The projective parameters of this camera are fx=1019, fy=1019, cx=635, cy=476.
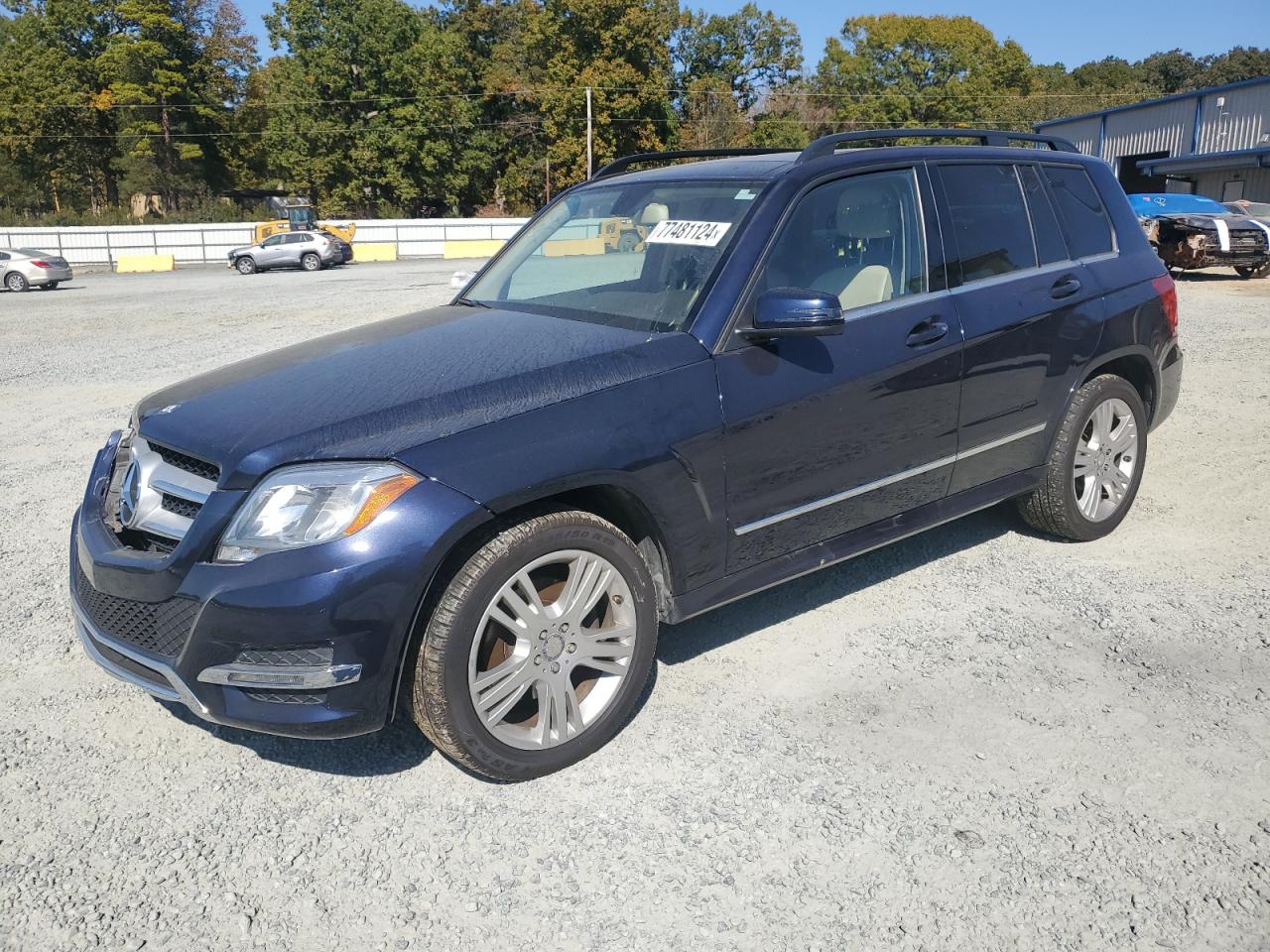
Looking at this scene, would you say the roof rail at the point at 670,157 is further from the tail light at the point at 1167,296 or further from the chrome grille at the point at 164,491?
the chrome grille at the point at 164,491

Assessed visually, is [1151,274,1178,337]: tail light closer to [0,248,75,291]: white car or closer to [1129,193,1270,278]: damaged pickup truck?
[1129,193,1270,278]: damaged pickup truck

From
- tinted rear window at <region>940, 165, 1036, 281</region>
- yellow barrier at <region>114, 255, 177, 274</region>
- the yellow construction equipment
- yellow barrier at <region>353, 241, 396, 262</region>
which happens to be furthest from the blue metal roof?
tinted rear window at <region>940, 165, 1036, 281</region>

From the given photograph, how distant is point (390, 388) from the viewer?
10.4ft

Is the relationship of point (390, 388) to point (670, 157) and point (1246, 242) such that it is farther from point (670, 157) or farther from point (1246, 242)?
point (1246, 242)

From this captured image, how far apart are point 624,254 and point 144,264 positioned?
40040mm

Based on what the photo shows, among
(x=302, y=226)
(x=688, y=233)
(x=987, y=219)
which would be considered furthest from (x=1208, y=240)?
(x=302, y=226)

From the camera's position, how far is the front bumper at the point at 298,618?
269cm

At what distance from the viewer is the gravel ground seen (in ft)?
8.32

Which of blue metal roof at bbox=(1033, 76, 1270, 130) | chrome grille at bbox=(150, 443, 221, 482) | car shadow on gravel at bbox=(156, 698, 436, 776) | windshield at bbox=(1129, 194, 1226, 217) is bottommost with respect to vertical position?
car shadow on gravel at bbox=(156, 698, 436, 776)

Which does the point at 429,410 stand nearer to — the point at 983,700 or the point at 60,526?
the point at 983,700

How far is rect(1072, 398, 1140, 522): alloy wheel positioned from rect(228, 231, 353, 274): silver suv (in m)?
34.8

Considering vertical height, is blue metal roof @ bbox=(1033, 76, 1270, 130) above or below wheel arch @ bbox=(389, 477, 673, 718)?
above

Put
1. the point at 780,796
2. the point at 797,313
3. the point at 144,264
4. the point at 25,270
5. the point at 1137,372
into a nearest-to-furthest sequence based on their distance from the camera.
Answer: the point at 780,796 → the point at 797,313 → the point at 1137,372 → the point at 25,270 → the point at 144,264

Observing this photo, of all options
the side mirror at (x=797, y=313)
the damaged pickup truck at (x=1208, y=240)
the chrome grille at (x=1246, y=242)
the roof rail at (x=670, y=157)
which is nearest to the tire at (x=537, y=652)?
the side mirror at (x=797, y=313)
